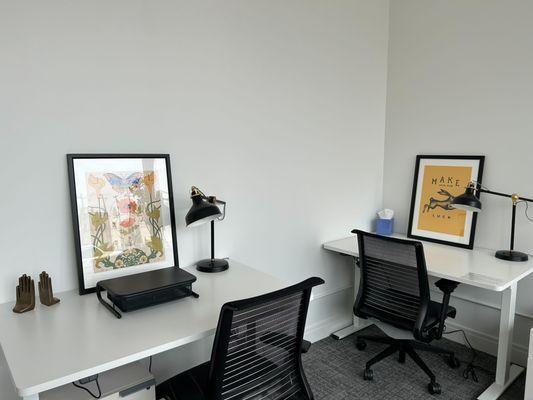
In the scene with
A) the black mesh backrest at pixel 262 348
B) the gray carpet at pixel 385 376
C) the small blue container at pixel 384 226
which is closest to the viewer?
the black mesh backrest at pixel 262 348

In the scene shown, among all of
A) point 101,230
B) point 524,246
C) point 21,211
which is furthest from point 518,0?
point 21,211

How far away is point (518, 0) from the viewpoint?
2.62 meters

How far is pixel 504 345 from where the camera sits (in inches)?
96.6

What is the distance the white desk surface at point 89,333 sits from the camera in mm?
1277

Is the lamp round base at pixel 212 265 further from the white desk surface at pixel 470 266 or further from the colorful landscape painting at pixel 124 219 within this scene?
the white desk surface at pixel 470 266

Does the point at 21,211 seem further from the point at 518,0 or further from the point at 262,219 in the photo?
the point at 518,0

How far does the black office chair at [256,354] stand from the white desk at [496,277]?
1.17m

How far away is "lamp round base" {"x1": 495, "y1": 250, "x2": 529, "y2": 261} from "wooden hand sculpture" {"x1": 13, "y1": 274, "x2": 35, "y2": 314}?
8.92 feet

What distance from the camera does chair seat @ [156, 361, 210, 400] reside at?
1.61 metres

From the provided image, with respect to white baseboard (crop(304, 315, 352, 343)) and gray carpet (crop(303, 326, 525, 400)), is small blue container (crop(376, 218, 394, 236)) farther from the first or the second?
gray carpet (crop(303, 326, 525, 400))

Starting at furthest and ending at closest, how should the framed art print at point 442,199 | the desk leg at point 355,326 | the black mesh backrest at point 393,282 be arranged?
the desk leg at point 355,326
the framed art print at point 442,199
the black mesh backrest at point 393,282

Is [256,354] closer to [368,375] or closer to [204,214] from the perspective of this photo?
[204,214]

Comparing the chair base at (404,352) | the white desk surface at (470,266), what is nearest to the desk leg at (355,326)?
the chair base at (404,352)

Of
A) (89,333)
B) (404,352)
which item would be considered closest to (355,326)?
(404,352)
